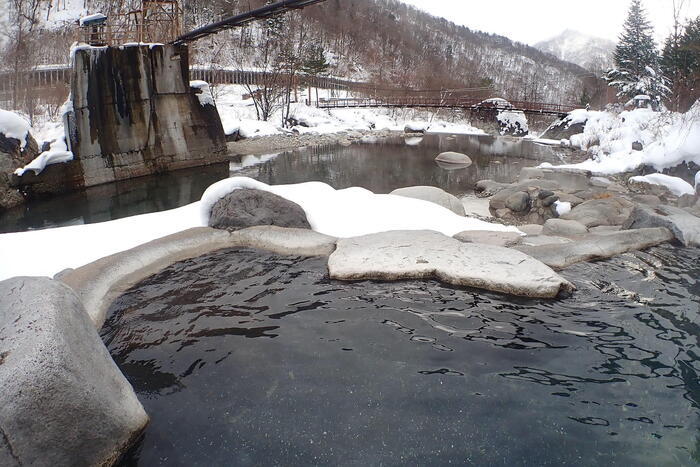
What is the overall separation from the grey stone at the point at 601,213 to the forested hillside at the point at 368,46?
25729mm

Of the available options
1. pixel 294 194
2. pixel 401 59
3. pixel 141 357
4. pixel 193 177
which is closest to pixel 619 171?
pixel 294 194

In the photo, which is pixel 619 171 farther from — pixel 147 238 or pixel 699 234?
pixel 147 238

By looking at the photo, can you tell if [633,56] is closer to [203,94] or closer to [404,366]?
[203,94]

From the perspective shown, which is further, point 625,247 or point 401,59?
point 401,59

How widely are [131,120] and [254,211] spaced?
1242cm

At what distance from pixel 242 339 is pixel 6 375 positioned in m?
2.38

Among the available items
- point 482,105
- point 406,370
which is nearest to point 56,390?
point 406,370

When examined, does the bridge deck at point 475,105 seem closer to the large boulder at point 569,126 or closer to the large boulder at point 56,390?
the large boulder at point 569,126

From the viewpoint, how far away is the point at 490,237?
25.9 ft

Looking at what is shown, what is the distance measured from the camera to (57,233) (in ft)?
24.2

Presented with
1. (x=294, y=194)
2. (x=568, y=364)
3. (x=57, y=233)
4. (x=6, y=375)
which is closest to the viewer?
(x=6, y=375)

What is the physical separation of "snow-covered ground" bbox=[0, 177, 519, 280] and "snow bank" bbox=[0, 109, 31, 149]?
8429 millimetres

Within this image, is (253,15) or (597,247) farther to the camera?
(253,15)

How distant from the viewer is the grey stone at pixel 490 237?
7.65 m
